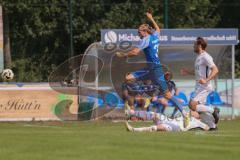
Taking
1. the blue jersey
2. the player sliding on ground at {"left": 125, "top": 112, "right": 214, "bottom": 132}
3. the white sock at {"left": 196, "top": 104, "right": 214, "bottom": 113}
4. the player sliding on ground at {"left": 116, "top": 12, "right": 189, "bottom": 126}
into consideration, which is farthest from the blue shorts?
the player sliding on ground at {"left": 125, "top": 112, "right": 214, "bottom": 132}

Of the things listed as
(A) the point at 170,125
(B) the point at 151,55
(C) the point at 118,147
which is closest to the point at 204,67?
(A) the point at 170,125

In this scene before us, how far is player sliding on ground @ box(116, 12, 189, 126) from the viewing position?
1694 cm

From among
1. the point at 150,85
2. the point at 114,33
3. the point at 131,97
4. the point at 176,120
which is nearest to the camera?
the point at 176,120

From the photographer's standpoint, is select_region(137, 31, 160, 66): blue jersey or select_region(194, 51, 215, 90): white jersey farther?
select_region(137, 31, 160, 66): blue jersey

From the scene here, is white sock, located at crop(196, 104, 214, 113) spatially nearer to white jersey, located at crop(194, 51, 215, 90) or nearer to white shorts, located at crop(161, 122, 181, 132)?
white jersey, located at crop(194, 51, 215, 90)

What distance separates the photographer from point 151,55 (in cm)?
1719

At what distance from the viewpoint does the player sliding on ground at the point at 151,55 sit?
1694 centimetres

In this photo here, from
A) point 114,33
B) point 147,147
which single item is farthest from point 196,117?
point 114,33

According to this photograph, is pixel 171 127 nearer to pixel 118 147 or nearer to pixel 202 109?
pixel 202 109

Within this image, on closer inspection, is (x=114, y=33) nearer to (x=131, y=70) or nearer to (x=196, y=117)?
(x=131, y=70)

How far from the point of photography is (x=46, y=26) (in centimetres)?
3653

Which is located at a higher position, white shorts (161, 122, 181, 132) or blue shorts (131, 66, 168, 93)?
blue shorts (131, 66, 168, 93)

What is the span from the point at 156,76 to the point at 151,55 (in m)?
1.59

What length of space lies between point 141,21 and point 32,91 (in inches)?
592
